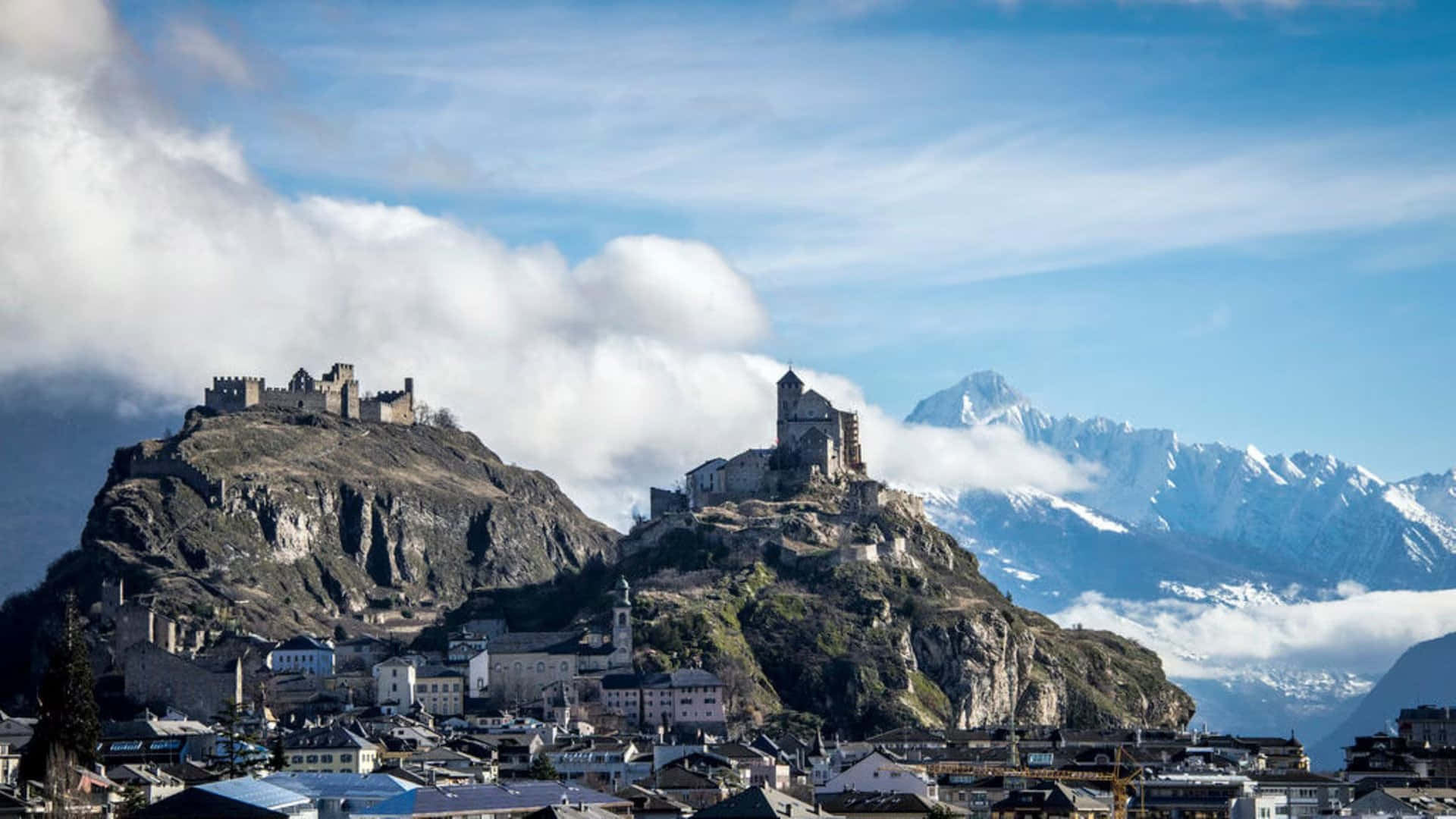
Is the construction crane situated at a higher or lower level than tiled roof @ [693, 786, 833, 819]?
higher

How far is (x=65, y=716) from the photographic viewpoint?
137750mm

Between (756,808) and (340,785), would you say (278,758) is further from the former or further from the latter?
(756,808)

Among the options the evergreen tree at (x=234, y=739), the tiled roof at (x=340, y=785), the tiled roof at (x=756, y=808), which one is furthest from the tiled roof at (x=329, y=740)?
the tiled roof at (x=756, y=808)

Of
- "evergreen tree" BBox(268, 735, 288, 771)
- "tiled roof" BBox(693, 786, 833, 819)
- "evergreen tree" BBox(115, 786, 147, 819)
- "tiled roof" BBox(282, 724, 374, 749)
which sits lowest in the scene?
"tiled roof" BBox(693, 786, 833, 819)

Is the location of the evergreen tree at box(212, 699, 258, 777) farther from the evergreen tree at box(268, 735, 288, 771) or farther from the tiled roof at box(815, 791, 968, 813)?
the tiled roof at box(815, 791, 968, 813)

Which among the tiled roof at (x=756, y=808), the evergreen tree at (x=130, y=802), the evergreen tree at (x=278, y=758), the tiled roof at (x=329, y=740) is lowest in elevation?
the tiled roof at (x=756, y=808)

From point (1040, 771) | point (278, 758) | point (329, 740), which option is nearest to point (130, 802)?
point (278, 758)

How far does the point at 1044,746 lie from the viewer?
196375 mm

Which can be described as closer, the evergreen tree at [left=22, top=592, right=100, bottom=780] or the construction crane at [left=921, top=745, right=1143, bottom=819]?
the evergreen tree at [left=22, top=592, right=100, bottom=780]

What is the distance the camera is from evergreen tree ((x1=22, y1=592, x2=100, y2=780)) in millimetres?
136375

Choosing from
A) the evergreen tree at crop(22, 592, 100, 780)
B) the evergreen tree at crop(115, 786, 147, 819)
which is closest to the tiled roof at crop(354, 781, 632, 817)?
the evergreen tree at crop(115, 786, 147, 819)

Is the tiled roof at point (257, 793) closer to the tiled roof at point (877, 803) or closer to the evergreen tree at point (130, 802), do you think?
the evergreen tree at point (130, 802)

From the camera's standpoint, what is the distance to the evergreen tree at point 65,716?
447 ft

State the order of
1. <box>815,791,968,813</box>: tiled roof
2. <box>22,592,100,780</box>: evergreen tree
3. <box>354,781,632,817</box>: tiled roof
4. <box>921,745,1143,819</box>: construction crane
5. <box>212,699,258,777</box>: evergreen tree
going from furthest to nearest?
<box>921,745,1143,819</box>: construction crane, <box>212,699,258,777</box>: evergreen tree, <box>815,791,968,813</box>: tiled roof, <box>22,592,100,780</box>: evergreen tree, <box>354,781,632,817</box>: tiled roof
